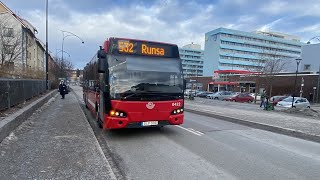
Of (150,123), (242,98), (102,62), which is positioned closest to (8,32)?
(242,98)

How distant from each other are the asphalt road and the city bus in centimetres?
72

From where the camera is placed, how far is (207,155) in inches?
262

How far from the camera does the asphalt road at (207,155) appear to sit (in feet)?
17.6

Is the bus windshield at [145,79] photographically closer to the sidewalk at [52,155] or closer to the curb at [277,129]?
Answer: the sidewalk at [52,155]

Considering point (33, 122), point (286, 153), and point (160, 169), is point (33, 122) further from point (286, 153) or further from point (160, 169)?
point (286, 153)

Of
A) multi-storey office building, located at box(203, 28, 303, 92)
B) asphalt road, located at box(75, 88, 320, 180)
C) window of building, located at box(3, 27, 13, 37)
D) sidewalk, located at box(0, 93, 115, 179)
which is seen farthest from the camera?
multi-storey office building, located at box(203, 28, 303, 92)

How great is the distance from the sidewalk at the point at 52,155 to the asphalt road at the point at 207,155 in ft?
1.53

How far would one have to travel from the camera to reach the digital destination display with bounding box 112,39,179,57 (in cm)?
850

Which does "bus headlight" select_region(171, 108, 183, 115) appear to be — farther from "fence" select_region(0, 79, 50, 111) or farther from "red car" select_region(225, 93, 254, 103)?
"red car" select_region(225, 93, 254, 103)

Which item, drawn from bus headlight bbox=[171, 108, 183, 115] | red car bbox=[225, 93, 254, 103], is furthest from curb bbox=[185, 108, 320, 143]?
red car bbox=[225, 93, 254, 103]

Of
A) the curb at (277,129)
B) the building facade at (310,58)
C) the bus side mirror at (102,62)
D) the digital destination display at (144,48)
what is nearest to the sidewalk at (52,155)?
the bus side mirror at (102,62)

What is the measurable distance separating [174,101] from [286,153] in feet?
11.3

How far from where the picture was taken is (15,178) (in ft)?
15.4

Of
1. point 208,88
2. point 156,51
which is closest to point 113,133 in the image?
point 156,51
